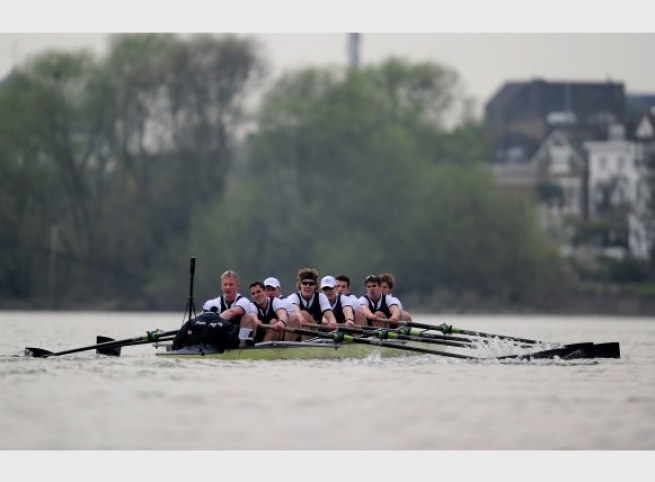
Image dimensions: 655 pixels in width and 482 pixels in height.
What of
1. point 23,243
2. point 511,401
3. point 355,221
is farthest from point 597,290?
point 511,401

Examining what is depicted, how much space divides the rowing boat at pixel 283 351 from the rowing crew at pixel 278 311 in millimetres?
107

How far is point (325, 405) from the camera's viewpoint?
709 inches

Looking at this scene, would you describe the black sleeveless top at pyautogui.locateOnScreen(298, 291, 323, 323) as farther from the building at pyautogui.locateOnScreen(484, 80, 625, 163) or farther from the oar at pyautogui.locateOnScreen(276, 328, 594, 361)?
the building at pyautogui.locateOnScreen(484, 80, 625, 163)

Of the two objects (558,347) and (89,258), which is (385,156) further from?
(558,347)

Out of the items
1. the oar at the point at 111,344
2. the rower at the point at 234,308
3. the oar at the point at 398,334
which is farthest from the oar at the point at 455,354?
the oar at the point at 111,344

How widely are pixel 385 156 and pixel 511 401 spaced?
47.6m

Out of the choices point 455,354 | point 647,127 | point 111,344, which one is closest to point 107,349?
point 111,344

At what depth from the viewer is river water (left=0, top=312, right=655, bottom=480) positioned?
15.4 meters

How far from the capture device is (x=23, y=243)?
6438 cm

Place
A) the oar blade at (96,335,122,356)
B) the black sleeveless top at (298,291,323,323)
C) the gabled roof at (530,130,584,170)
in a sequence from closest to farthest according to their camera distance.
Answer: the oar blade at (96,335,122,356) → the black sleeveless top at (298,291,323,323) → the gabled roof at (530,130,584,170)

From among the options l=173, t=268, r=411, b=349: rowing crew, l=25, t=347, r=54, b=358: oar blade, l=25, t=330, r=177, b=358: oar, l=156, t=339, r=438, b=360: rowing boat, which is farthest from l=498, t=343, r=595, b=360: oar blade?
l=25, t=347, r=54, b=358: oar blade

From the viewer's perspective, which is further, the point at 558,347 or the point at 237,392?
the point at 558,347

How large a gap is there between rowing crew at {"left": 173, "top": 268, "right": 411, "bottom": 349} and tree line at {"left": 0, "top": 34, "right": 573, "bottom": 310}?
1510 inches

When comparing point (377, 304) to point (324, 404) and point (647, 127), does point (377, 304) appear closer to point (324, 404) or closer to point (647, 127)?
point (324, 404)
